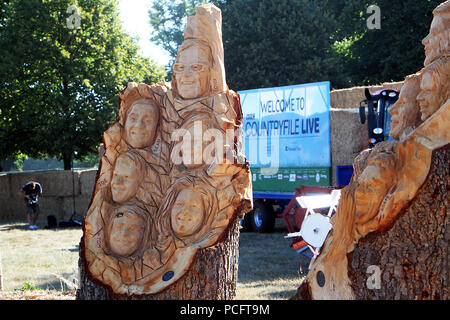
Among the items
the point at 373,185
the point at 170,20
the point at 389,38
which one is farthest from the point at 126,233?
the point at 170,20

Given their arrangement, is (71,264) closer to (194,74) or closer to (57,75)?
(194,74)

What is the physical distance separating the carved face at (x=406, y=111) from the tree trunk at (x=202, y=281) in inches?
53.6

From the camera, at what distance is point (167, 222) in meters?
4.10

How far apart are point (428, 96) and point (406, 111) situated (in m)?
0.27

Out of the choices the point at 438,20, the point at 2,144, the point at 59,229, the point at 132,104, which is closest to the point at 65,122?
the point at 2,144

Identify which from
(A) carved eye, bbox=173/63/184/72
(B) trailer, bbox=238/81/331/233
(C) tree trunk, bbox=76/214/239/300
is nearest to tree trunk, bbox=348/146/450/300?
(C) tree trunk, bbox=76/214/239/300

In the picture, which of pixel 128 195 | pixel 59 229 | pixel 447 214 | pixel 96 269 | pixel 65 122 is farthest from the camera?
pixel 65 122

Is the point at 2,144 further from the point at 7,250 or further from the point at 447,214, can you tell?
the point at 447,214

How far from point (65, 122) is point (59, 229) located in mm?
3882

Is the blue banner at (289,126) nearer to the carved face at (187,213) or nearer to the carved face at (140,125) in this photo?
the carved face at (140,125)

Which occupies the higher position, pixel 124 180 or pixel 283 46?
pixel 283 46

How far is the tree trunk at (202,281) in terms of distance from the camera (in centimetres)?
385

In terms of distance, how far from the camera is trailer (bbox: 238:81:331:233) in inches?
380

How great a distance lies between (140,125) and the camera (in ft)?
14.2
